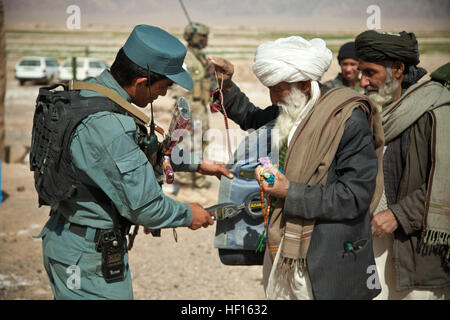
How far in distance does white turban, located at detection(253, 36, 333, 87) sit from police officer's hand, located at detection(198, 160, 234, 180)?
60 cm

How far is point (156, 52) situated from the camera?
2219 millimetres

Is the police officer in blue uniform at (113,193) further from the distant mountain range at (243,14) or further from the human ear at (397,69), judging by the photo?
the distant mountain range at (243,14)

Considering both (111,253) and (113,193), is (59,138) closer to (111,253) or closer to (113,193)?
(113,193)

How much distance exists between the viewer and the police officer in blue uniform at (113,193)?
2100mm

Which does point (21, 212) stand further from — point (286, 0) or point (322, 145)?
point (286, 0)

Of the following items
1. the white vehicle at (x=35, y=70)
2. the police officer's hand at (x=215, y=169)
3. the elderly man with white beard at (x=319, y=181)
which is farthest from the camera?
the white vehicle at (x=35, y=70)

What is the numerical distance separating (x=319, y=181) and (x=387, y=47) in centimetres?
104

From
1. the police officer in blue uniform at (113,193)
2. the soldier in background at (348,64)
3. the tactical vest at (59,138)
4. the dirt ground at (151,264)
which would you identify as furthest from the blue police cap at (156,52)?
the soldier in background at (348,64)

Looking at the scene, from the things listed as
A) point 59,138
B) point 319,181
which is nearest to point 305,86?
point 319,181

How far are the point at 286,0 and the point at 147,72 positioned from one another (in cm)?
9048

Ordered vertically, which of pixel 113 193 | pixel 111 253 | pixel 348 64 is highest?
pixel 348 64

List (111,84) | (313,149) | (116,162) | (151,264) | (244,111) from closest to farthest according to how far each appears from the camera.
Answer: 1. (116,162)
2. (313,149)
3. (111,84)
4. (244,111)
5. (151,264)

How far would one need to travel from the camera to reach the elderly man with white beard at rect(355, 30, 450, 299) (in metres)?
2.53

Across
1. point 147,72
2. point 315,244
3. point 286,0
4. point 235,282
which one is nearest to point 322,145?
point 315,244
